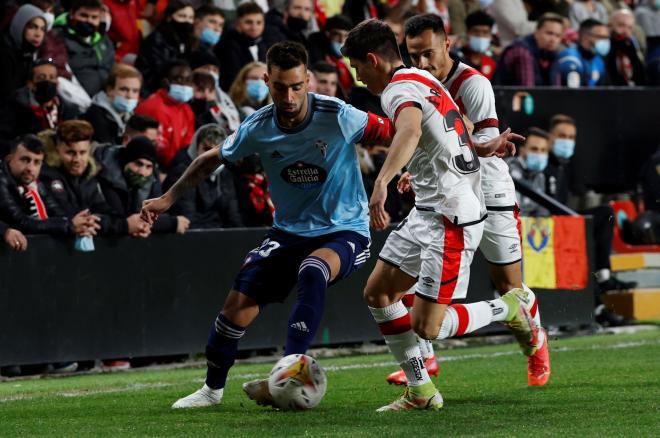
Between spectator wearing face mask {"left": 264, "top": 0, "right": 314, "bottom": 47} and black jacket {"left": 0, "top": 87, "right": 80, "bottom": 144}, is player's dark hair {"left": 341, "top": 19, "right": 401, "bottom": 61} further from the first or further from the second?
spectator wearing face mask {"left": 264, "top": 0, "right": 314, "bottom": 47}

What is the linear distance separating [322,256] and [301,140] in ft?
2.25

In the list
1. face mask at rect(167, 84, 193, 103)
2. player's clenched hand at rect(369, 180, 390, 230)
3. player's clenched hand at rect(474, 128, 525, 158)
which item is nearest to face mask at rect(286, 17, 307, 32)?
face mask at rect(167, 84, 193, 103)

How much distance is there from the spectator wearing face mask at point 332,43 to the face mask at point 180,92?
239cm

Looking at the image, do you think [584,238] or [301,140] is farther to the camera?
[584,238]

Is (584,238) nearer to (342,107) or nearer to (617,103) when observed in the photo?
(617,103)

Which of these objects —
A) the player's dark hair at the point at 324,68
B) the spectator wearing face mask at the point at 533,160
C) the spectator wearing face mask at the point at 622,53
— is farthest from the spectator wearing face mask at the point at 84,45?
the spectator wearing face mask at the point at 622,53

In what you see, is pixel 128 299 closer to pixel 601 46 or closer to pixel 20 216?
pixel 20 216

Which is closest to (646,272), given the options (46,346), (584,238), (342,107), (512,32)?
(584,238)

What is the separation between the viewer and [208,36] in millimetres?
14922

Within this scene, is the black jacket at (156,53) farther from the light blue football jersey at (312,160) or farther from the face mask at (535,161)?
the light blue football jersey at (312,160)

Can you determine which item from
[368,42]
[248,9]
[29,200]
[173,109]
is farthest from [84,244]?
[368,42]

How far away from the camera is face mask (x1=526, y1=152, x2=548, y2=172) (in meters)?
15.3

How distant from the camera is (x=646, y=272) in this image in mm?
16469

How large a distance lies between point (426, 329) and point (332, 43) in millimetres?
8712
